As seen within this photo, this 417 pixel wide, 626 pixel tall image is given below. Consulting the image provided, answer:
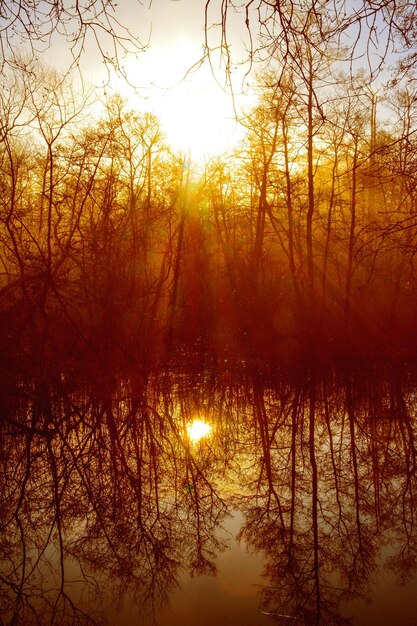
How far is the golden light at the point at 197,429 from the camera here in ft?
25.0

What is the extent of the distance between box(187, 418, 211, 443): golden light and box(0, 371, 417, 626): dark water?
0.48 ft

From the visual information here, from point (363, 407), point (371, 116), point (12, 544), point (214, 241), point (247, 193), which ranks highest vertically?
point (371, 116)

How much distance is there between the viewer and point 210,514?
5168 millimetres

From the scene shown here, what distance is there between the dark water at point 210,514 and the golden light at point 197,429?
0.15 m

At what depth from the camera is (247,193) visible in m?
23.4

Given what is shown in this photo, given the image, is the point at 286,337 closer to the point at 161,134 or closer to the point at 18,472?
the point at 161,134

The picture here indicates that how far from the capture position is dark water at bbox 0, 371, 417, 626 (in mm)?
3715

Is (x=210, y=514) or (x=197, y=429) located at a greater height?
(x=197, y=429)

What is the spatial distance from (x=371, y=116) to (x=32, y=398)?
15.9 metres

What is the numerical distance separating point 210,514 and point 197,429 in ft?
9.45

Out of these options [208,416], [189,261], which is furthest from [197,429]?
[189,261]

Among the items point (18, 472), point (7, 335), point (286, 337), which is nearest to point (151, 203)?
point (286, 337)

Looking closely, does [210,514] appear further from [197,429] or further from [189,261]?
[189,261]

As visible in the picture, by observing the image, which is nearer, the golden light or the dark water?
the dark water
